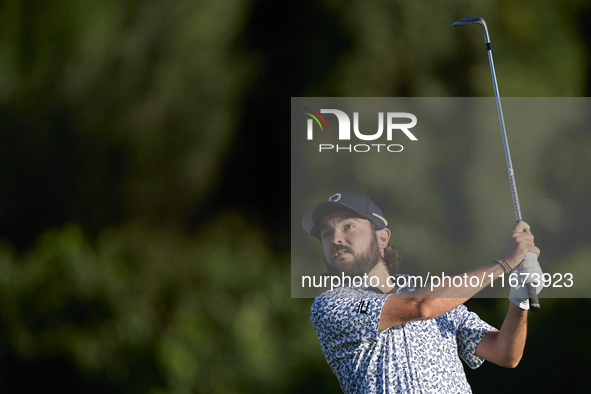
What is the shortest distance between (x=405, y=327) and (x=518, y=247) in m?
0.32

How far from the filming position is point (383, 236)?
164 centimetres

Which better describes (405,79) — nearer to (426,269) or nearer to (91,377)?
(426,269)

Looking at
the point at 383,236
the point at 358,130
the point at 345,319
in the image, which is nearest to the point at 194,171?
the point at 358,130

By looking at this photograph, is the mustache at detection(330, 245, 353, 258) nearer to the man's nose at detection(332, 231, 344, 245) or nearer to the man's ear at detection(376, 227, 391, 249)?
the man's nose at detection(332, 231, 344, 245)

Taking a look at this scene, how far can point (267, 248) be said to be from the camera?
2.32 metres

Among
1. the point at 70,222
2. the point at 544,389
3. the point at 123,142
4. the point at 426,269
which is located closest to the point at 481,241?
the point at 426,269

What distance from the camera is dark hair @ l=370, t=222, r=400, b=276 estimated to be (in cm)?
160

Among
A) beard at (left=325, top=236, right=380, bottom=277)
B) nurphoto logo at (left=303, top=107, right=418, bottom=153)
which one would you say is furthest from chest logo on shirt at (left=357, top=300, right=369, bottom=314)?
nurphoto logo at (left=303, top=107, right=418, bottom=153)

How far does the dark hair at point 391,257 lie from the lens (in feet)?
5.24

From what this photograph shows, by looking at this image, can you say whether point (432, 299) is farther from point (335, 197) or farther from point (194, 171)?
point (194, 171)

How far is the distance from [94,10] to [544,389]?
2355mm

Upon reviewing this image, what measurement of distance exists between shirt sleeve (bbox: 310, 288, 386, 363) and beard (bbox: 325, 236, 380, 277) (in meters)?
0.10

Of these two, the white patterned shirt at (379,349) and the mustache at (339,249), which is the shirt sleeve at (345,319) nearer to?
the white patterned shirt at (379,349)

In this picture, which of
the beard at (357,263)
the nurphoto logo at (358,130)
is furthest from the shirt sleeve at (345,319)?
the nurphoto logo at (358,130)
